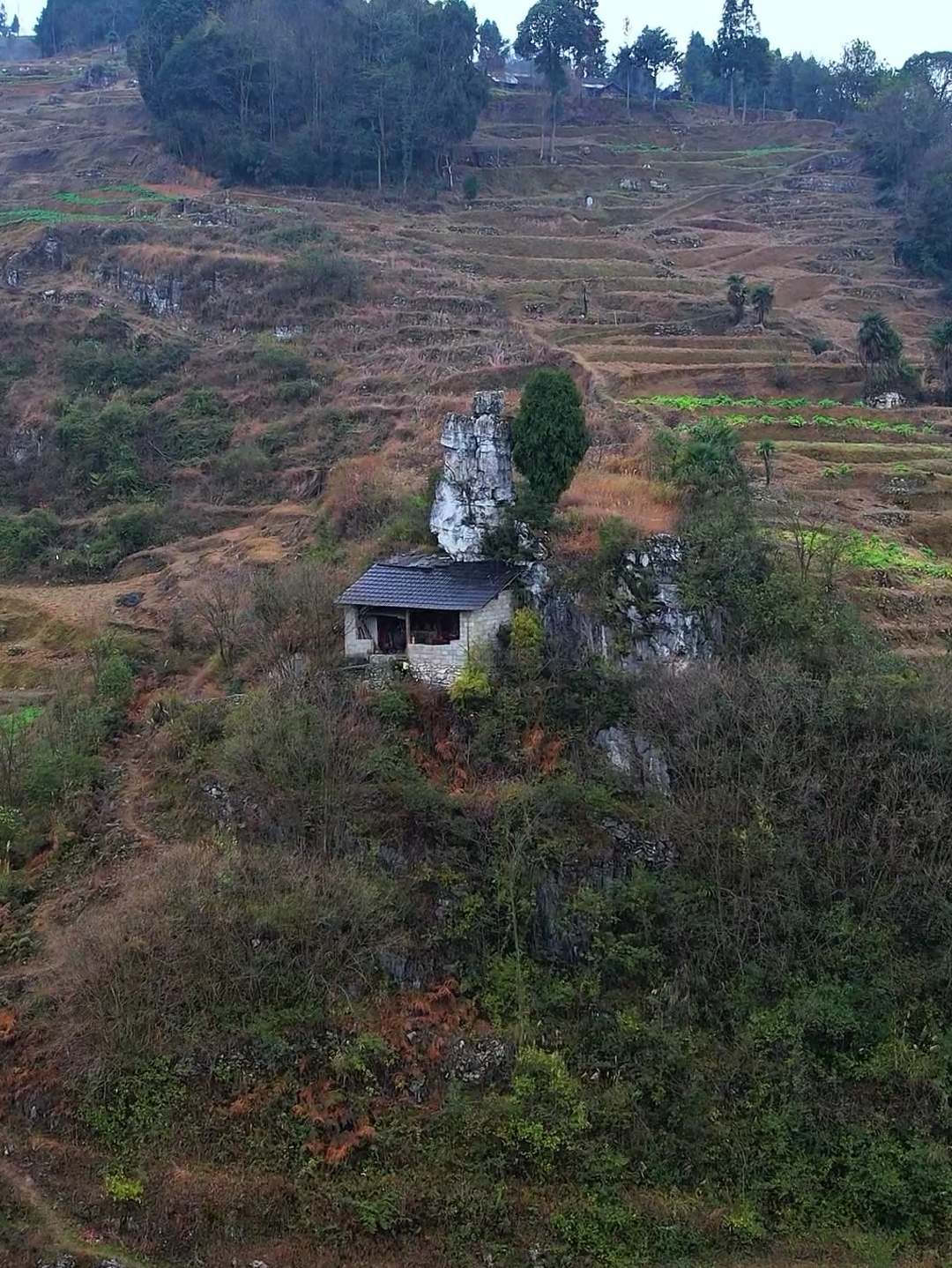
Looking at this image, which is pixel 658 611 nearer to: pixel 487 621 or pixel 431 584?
pixel 487 621

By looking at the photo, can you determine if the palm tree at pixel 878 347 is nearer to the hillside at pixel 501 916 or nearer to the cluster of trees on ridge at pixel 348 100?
the hillside at pixel 501 916

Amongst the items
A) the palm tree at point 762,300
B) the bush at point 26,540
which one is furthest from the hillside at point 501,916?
the palm tree at point 762,300

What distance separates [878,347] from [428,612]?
21.6 metres

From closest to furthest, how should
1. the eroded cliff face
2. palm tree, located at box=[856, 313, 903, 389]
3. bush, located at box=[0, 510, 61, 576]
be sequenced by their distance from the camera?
the eroded cliff face
bush, located at box=[0, 510, 61, 576]
palm tree, located at box=[856, 313, 903, 389]

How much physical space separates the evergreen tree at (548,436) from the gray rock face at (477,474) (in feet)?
1.16

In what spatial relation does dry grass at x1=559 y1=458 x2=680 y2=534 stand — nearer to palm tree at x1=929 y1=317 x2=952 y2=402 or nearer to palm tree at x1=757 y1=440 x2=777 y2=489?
palm tree at x1=757 y1=440 x2=777 y2=489

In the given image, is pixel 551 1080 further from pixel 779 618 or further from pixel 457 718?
pixel 779 618

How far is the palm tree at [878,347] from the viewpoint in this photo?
34219 mm

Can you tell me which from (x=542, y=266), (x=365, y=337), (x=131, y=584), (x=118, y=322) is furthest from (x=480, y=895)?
(x=542, y=266)

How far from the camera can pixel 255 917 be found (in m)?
16.3

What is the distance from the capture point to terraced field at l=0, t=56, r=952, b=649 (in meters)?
28.3

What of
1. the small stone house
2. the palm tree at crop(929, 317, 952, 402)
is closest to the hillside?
the small stone house

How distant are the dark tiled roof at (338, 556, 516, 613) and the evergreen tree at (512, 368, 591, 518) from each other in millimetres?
1602

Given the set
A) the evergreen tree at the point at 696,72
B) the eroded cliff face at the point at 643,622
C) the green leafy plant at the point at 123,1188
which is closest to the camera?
the green leafy plant at the point at 123,1188
